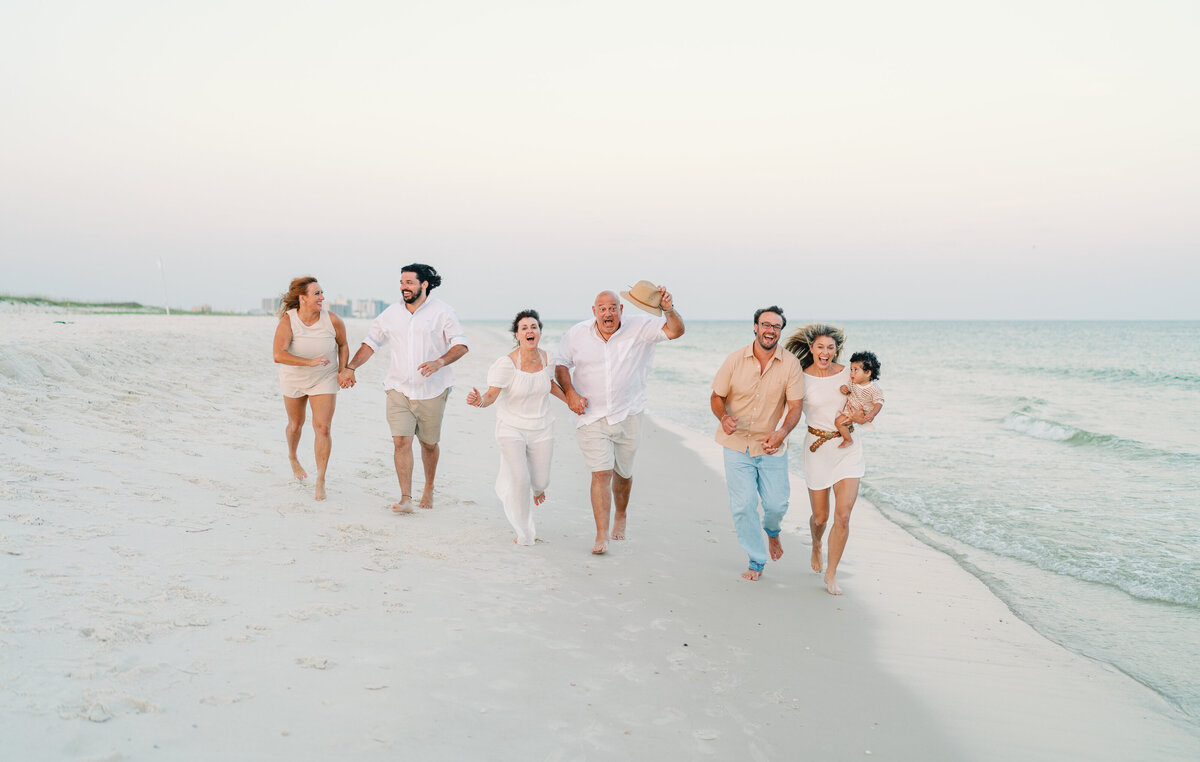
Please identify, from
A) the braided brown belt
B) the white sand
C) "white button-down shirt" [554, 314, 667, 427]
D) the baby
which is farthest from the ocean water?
"white button-down shirt" [554, 314, 667, 427]

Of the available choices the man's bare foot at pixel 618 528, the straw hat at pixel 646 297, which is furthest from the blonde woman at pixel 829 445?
the man's bare foot at pixel 618 528

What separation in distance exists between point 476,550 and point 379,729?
2.44 meters

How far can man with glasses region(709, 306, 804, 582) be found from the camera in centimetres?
515

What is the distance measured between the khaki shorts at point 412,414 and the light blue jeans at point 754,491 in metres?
2.43

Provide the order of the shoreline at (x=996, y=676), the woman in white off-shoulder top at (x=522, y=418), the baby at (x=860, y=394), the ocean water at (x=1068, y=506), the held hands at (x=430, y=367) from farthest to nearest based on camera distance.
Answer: the held hands at (x=430, y=367), the woman in white off-shoulder top at (x=522, y=418), the ocean water at (x=1068, y=506), the baby at (x=860, y=394), the shoreline at (x=996, y=676)

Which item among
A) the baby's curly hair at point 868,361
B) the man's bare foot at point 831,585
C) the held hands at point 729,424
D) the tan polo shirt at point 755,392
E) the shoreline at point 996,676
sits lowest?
the shoreline at point 996,676

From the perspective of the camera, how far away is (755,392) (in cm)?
522

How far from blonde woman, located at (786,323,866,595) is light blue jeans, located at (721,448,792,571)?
20cm

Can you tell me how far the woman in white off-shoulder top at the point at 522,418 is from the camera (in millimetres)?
5555

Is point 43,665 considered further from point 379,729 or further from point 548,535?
point 548,535

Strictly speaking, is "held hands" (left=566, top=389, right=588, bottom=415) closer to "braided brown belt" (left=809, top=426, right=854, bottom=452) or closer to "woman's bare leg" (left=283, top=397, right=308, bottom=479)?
"braided brown belt" (left=809, top=426, right=854, bottom=452)

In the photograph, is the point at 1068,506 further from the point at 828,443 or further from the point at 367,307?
the point at 367,307

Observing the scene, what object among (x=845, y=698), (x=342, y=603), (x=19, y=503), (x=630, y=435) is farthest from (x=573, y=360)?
(x=19, y=503)

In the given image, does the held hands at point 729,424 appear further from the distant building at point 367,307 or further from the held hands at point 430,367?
the distant building at point 367,307
